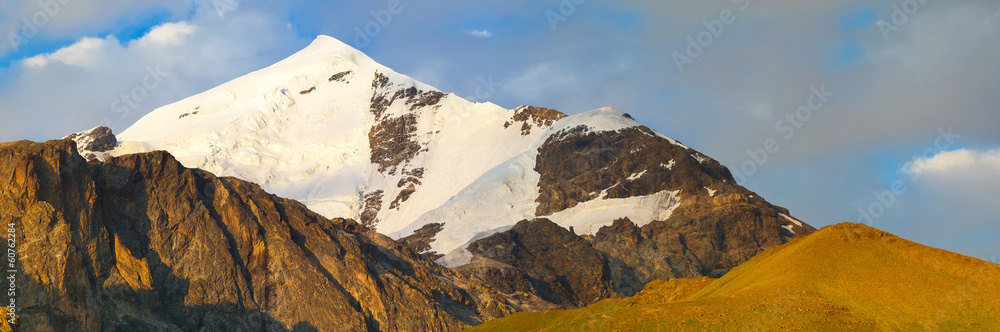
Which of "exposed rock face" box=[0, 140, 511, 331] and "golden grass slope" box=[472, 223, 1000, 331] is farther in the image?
"exposed rock face" box=[0, 140, 511, 331]

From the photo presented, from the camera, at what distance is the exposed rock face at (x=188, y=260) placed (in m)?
111

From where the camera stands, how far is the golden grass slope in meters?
66.4

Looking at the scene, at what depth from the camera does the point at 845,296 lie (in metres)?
69.9

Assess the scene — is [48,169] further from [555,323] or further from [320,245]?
[555,323]

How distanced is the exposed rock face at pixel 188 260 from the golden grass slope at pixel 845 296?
211ft

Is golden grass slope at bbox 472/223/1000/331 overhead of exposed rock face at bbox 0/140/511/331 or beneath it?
beneath

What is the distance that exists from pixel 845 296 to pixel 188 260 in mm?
98195

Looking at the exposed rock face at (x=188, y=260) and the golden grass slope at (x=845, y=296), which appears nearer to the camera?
the golden grass slope at (x=845, y=296)

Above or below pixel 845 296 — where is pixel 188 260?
above

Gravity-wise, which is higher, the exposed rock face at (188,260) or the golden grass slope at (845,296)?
the exposed rock face at (188,260)

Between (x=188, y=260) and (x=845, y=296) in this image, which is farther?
(x=188, y=260)

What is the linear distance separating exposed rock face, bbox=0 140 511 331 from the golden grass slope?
211ft

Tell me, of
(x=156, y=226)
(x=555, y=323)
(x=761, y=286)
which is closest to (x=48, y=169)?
(x=156, y=226)

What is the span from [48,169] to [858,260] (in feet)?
305
